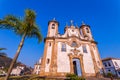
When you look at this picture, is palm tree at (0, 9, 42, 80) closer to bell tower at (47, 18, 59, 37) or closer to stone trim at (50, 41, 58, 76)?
stone trim at (50, 41, 58, 76)

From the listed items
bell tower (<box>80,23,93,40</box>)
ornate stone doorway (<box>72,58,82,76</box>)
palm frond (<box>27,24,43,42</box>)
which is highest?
bell tower (<box>80,23,93,40</box>)

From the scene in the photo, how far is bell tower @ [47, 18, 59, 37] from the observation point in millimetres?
26334

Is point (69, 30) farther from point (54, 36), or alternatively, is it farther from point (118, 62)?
point (118, 62)

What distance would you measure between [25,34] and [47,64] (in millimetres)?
11554

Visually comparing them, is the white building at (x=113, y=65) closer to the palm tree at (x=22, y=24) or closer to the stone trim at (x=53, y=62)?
the stone trim at (x=53, y=62)

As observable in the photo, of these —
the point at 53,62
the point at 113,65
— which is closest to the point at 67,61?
the point at 53,62

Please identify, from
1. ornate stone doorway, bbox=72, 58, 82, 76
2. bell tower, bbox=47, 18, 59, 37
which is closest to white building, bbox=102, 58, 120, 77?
ornate stone doorway, bbox=72, 58, 82, 76

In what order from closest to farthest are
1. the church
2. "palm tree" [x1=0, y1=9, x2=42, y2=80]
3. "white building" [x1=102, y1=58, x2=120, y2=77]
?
"palm tree" [x1=0, y1=9, x2=42, y2=80]
the church
"white building" [x1=102, y1=58, x2=120, y2=77]

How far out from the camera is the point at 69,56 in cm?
2247

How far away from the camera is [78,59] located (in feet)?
75.1

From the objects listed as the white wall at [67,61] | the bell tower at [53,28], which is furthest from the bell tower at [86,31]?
the bell tower at [53,28]

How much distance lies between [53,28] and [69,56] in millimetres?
10291

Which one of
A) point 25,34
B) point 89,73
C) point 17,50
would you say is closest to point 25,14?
point 25,34

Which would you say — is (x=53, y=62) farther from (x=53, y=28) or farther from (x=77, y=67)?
(x=53, y=28)
